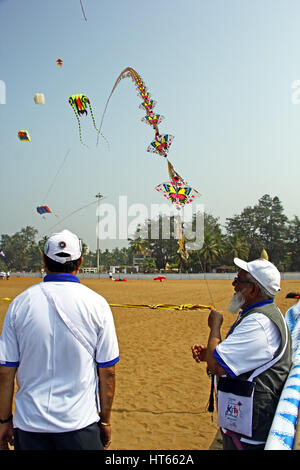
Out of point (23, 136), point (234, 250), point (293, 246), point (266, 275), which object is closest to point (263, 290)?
point (266, 275)

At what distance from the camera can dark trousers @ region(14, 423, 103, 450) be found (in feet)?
6.01

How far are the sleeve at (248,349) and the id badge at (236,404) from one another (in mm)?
84

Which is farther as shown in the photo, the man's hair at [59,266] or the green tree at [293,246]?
the green tree at [293,246]

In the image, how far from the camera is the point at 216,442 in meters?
3.97

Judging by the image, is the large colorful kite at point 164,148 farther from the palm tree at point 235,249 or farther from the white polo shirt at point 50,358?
the palm tree at point 235,249

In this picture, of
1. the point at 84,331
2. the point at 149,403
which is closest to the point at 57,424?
the point at 84,331

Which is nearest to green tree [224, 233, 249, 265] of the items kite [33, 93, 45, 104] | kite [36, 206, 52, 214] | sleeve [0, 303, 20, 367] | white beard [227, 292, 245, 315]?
kite [36, 206, 52, 214]

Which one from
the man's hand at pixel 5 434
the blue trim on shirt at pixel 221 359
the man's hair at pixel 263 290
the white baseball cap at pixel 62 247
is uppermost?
the white baseball cap at pixel 62 247

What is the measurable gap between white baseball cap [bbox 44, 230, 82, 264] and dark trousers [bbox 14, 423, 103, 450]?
89cm

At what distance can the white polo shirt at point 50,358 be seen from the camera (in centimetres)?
183

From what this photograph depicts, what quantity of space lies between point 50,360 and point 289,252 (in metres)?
74.6

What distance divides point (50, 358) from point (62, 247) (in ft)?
1.99

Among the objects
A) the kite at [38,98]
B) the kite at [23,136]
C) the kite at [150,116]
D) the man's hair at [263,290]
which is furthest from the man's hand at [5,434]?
the kite at [23,136]

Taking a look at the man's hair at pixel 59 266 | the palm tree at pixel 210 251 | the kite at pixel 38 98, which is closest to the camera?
the man's hair at pixel 59 266
